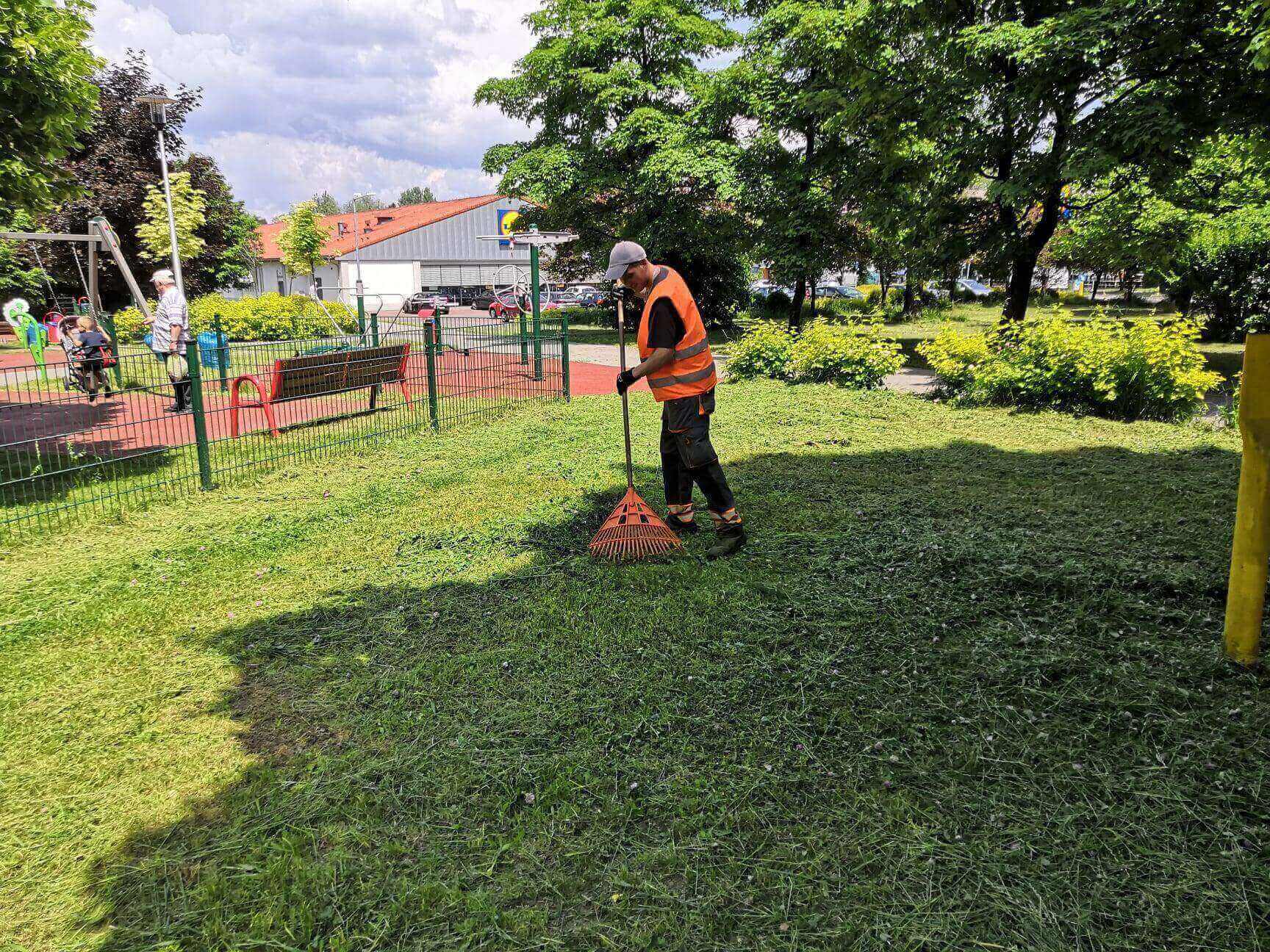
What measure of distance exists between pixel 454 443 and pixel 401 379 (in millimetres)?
1524

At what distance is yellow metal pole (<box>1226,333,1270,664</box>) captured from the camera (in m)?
3.11

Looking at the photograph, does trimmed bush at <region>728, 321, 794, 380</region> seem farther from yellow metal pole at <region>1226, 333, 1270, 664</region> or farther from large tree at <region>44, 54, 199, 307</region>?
large tree at <region>44, 54, 199, 307</region>

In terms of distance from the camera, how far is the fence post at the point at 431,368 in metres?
9.53

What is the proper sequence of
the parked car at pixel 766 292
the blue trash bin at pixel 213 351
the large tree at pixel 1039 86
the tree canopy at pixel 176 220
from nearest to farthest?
the large tree at pixel 1039 86, the blue trash bin at pixel 213 351, the tree canopy at pixel 176 220, the parked car at pixel 766 292

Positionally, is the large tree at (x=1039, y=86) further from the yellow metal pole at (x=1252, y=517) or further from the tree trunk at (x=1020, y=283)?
the yellow metal pole at (x=1252, y=517)

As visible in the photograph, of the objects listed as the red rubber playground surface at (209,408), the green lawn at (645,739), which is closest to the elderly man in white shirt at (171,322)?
the red rubber playground surface at (209,408)

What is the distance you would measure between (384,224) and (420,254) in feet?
28.7

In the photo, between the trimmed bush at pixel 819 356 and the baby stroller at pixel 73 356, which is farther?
the trimmed bush at pixel 819 356

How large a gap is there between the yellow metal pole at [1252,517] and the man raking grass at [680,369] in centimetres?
260

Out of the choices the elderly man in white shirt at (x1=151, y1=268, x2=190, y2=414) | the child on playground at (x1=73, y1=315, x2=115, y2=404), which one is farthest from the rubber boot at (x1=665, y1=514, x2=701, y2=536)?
the child on playground at (x1=73, y1=315, x2=115, y2=404)

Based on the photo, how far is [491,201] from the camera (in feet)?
195

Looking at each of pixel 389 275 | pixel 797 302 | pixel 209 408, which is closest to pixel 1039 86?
pixel 209 408

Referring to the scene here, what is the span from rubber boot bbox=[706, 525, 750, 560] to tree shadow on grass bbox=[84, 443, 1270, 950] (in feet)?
0.68

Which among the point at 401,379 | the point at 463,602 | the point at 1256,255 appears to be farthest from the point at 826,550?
the point at 1256,255
